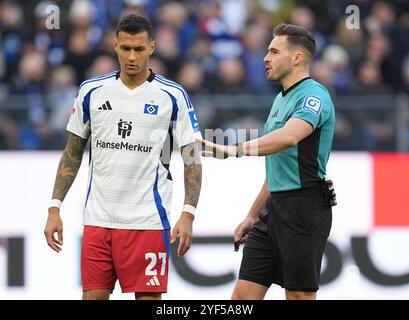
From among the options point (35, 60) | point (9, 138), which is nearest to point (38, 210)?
point (9, 138)

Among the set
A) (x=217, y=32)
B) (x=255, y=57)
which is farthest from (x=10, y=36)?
(x=255, y=57)

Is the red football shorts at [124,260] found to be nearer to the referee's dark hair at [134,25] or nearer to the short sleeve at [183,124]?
the short sleeve at [183,124]

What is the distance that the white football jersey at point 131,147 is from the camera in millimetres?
6527

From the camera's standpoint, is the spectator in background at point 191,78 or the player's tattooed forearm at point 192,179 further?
the spectator in background at point 191,78

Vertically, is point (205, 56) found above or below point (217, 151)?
above

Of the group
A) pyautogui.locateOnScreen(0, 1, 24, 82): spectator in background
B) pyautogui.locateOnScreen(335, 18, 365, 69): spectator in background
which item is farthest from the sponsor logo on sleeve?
pyautogui.locateOnScreen(335, 18, 365, 69): spectator in background

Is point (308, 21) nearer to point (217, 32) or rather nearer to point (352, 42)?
point (352, 42)

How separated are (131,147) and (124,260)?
0.72 metres

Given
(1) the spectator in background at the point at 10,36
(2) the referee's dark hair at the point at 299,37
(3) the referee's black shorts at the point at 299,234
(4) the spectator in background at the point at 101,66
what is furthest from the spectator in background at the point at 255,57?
(3) the referee's black shorts at the point at 299,234

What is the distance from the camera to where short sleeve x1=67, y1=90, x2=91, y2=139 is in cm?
663

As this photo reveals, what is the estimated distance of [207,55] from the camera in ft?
42.5

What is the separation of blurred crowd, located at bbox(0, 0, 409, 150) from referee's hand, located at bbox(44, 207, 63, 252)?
4.26m

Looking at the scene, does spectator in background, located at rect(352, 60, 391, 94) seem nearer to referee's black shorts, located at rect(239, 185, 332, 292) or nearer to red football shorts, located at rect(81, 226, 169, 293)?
referee's black shorts, located at rect(239, 185, 332, 292)

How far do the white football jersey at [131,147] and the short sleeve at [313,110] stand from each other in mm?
691
